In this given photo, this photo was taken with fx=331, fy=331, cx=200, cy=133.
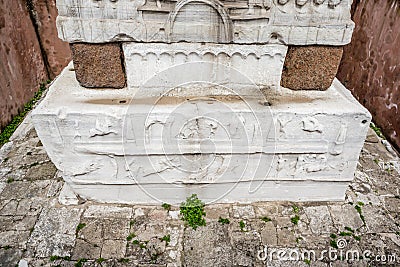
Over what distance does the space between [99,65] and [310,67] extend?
1840 millimetres

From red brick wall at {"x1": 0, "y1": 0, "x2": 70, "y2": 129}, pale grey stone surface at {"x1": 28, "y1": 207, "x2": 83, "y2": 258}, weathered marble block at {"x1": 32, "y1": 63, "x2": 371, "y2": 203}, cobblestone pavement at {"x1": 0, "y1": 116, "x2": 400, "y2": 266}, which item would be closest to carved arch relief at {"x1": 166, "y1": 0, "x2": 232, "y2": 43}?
weathered marble block at {"x1": 32, "y1": 63, "x2": 371, "y2": 203}

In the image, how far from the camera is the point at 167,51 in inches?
110

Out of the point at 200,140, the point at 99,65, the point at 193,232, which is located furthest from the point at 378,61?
the point at 99,65

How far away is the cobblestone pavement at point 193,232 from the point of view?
2.70 meters

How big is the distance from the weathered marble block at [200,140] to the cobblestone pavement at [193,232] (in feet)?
0.65

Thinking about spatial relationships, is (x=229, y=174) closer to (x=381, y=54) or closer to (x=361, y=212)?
(x=361, y=212)

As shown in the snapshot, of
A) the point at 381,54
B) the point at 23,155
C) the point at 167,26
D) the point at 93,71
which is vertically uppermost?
the point at 167,26

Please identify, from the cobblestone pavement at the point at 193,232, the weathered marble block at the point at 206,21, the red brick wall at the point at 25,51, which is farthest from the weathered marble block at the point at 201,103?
the red brick wall at the point at 25,51

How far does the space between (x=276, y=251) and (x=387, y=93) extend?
2.71 m

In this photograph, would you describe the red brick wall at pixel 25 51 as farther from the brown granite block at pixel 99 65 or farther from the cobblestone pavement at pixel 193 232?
the brown granite block at pixel 99 65

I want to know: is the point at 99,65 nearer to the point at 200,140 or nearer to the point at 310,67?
the point at 200,140

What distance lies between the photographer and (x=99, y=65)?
2863 millimetres

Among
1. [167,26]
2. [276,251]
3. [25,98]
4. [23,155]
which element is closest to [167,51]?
[167,26]

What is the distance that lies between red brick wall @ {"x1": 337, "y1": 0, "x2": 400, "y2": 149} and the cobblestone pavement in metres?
1.21
